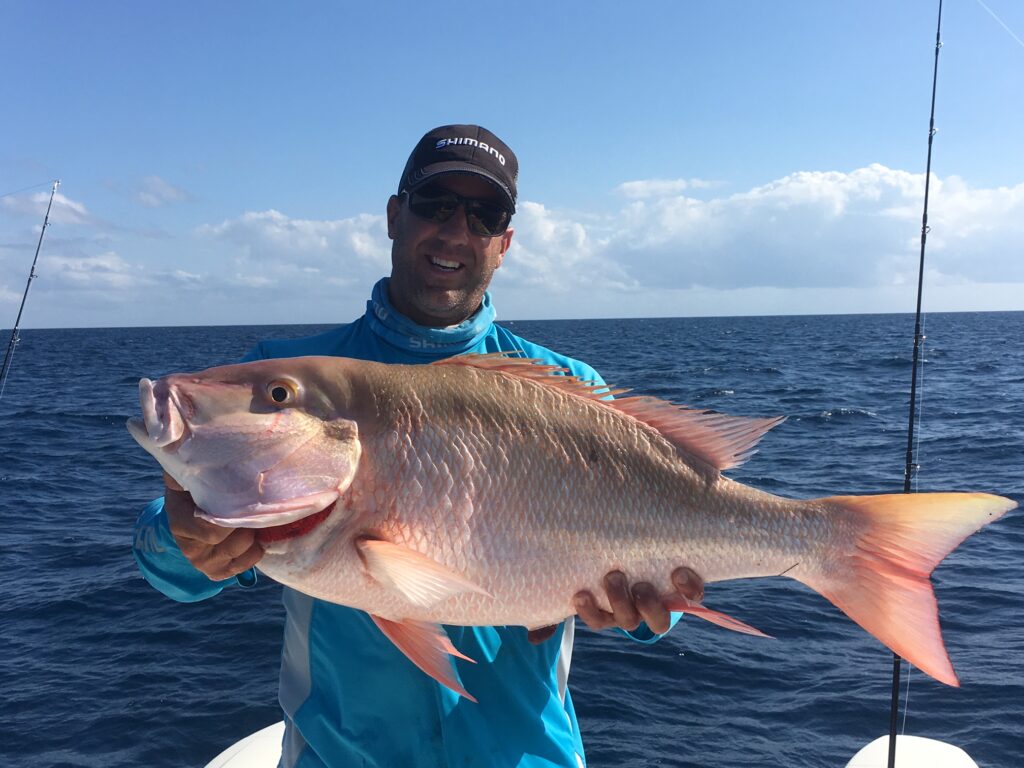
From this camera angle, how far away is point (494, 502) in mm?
2219

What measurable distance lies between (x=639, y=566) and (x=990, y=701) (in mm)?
6214

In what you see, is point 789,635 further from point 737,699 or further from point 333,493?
point 333,493

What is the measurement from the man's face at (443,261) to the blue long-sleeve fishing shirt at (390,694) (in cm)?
126

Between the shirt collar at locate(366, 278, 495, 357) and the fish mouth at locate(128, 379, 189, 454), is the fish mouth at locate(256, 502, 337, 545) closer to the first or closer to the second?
the fish mouth at locate(128, 379, 189, 454)

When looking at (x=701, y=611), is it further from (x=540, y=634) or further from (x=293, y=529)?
(x=293, y=529)

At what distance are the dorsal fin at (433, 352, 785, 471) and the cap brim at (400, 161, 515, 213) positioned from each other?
34.5 inches

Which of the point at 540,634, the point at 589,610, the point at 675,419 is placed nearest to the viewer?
the point at 589,610

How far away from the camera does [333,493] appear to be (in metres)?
2.09

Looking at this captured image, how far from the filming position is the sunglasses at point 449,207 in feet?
10.1

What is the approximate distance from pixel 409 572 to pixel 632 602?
78cm

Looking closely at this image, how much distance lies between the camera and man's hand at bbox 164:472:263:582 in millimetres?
2055

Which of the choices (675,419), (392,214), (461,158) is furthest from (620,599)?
(392,214)

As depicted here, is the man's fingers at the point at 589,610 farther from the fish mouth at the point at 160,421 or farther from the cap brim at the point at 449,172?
the cap brim at the point at 449,172

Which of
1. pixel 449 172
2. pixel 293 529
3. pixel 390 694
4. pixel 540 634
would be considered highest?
pixel 449 172
